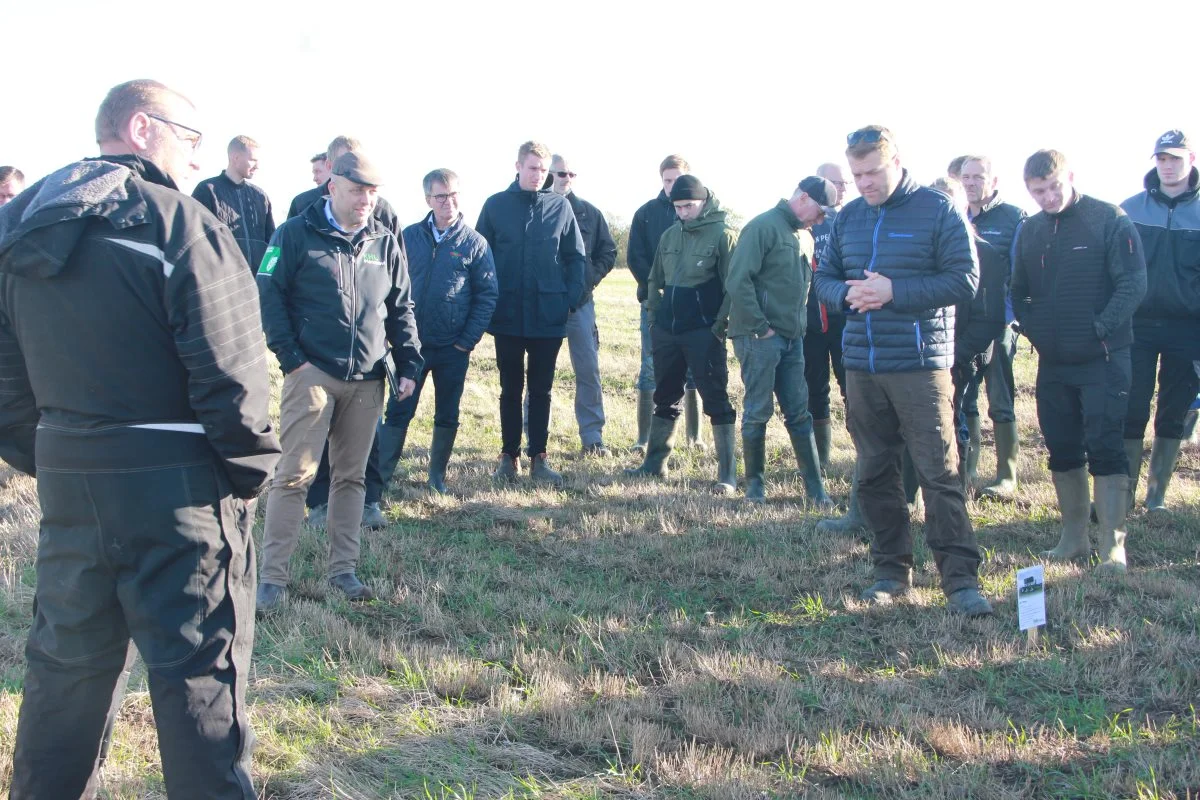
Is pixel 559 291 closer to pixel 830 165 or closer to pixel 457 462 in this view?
pixel 457 462

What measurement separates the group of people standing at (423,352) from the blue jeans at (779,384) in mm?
20

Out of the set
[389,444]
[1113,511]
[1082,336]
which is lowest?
[1113,511]

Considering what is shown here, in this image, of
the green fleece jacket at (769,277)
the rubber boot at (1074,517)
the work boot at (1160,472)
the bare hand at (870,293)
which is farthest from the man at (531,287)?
the work boot at (1160,472)

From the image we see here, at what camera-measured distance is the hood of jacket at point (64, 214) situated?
2547 mm

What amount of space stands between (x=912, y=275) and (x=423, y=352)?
3.71 meters

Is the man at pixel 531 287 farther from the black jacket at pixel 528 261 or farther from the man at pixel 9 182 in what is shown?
the man at pixel 9 182

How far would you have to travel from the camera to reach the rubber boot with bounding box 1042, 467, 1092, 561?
5996mm

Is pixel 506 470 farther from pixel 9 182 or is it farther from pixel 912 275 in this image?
pixel 9 182

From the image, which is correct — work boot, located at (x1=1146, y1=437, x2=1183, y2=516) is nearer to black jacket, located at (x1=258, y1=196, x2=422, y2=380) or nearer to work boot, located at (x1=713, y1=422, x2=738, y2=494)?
work boot, located at (x1=713, y1=422, x2=738, y2=494)

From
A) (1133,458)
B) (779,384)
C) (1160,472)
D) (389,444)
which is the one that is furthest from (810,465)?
(389,444)

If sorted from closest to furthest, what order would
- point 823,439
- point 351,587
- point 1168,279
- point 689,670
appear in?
point 689,670, point 351,587, point 1168,279, point 823,439

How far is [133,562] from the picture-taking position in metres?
2.66

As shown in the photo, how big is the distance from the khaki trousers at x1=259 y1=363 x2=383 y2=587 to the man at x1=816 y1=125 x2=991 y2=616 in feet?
8.60

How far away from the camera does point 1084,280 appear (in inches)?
232
